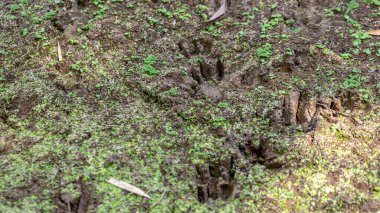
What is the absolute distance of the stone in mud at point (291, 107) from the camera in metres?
3.24

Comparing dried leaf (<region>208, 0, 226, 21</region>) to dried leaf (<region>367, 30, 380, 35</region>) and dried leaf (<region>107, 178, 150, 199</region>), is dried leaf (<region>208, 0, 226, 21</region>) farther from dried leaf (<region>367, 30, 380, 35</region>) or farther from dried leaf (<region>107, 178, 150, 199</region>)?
dried leaf (<region>107, 178, 150, 199</region>)

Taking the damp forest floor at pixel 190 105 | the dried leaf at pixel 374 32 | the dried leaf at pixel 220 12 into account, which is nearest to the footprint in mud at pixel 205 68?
the damp forest floor at pixel 190 105

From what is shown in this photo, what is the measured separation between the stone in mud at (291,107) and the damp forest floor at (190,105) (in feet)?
Answer: 0.03

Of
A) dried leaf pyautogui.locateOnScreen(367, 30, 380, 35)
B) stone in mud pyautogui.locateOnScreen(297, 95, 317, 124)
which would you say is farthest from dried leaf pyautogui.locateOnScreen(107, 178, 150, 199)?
dried leaf pyautogui.locateOnScreen(367, 30, 380, 35)

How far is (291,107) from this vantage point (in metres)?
3.31

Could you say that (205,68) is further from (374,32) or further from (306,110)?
(374,32)

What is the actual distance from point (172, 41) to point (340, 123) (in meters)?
1.79

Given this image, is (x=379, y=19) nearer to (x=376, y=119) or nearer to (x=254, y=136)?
(x=376, y=119)

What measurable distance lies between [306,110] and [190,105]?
97cm

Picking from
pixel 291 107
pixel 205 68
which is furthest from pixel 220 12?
pixel 291 107

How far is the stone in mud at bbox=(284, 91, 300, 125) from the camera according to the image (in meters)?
3.24

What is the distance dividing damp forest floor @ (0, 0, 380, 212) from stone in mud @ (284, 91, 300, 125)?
10 millimetres

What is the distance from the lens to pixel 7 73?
12.0ft

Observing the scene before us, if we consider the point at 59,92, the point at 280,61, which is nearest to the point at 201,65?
the point at 280,61
